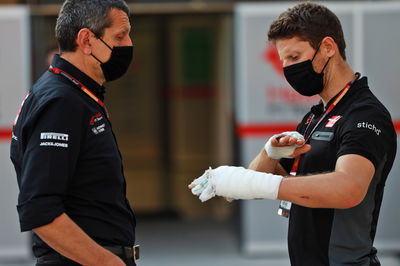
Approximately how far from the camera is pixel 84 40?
2.78 meters

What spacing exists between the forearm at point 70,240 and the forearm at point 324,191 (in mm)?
701

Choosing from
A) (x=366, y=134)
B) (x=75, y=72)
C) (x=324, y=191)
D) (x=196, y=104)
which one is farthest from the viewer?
(x=196, y=104)

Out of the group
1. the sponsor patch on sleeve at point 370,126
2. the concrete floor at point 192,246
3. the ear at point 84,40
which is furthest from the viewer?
the concrete floor at point 192,246

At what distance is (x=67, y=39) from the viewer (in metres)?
2.78

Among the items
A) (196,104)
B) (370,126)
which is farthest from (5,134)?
(370,126)

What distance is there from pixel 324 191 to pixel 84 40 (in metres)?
1.10

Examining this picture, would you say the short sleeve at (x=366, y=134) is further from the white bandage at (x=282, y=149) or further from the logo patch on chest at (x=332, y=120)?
the white bandage at (x=282, y=149)

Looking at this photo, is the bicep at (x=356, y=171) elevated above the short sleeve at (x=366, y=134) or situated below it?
below

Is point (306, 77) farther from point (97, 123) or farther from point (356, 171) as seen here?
point (97, 123)

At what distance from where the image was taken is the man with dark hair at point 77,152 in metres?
2.50

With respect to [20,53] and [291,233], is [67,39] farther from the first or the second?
[20,53]

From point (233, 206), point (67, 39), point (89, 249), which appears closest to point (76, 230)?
point (89, 249)

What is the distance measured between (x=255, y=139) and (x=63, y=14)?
13.7 ft

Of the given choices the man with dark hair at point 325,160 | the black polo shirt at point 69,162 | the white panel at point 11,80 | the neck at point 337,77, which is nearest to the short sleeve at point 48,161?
the black polo shirt at point 69,162
